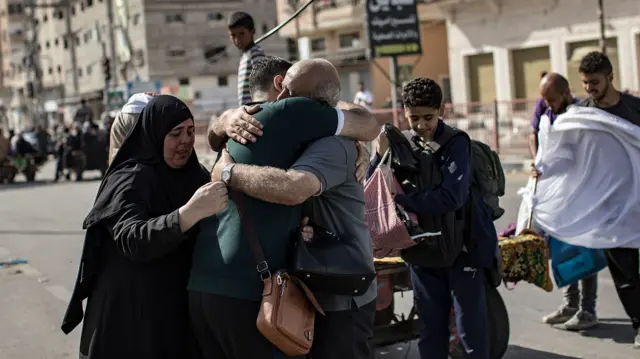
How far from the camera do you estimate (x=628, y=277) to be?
5.88 metres

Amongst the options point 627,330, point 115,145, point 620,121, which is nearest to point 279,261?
point 115,145

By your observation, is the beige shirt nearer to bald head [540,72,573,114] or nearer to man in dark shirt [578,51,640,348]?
bald head [540,72,573,114]

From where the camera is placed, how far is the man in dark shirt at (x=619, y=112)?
5.87 meters

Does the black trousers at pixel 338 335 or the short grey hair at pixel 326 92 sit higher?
the short grey hair at pixel 326 92

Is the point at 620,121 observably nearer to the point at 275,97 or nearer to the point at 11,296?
the point at 275,97

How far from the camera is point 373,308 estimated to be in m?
3.63

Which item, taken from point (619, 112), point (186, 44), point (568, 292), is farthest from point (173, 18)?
point (619, 112)

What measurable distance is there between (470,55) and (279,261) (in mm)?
26124

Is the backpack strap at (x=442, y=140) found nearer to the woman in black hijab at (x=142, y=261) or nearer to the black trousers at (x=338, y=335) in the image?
the black trousers at (x=338, y=335)

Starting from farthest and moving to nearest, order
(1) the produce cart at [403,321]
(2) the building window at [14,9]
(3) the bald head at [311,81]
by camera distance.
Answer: (2) the building window at [14,9], (1) the produce cart at [403,321], (3) the bald head at [311,81]

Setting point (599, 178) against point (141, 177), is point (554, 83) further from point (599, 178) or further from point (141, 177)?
point (141, 177)

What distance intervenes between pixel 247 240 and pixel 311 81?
662mm

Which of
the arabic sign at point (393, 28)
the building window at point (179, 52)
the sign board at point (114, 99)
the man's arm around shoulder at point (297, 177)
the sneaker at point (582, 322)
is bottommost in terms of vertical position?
the sneaker at point (582, 322)

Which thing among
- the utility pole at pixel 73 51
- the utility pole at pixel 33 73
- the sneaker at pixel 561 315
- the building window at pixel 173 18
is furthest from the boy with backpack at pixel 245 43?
the utility pole at pixel 73 51
